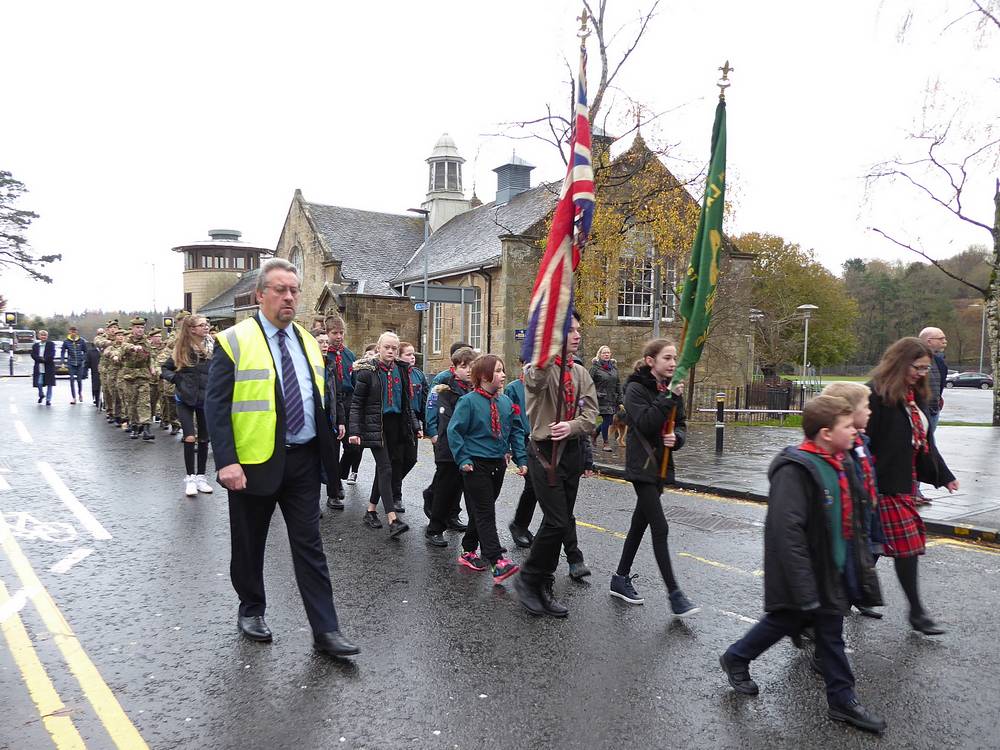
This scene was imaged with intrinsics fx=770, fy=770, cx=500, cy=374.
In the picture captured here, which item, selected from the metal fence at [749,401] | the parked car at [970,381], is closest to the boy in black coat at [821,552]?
the metal fence at [749,401]

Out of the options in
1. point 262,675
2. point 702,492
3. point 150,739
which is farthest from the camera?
point 702,492

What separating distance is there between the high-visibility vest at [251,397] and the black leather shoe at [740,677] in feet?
8.92

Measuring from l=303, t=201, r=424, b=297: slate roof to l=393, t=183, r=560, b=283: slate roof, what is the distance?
2.70 feet

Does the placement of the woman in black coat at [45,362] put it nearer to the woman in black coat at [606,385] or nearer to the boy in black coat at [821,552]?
the woman in black coat at [606,385]

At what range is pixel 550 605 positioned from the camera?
5.12 meters

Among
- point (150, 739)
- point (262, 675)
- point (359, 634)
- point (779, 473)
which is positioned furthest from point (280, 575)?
point (779, 473)

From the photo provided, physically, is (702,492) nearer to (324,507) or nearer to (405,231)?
(324,507)

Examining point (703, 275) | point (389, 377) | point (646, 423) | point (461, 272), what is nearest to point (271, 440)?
point (646, 423)

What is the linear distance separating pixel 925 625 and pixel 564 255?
10.7ft

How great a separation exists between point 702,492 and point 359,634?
6.53 m

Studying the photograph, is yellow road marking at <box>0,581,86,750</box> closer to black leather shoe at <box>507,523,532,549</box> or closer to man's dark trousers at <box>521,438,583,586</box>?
man's dark trousers at <box>521,438,583,586</box>

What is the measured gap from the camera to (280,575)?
19.3 feet

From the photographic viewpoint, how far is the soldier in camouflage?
1403cm

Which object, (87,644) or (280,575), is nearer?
(87,644)
